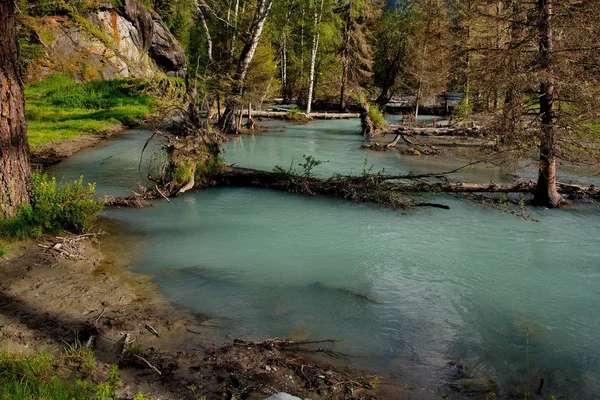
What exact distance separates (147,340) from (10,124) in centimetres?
491

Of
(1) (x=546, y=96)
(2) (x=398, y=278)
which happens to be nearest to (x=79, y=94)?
(1) (x=546, y=96)

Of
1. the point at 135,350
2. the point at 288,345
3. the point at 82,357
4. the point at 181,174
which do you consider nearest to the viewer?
the point at 82,357

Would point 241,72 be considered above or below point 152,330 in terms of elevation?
above

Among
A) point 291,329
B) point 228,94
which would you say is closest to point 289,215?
point 291,329

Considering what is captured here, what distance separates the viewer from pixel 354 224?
34.6 ft

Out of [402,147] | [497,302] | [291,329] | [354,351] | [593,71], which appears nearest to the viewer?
[354,351]

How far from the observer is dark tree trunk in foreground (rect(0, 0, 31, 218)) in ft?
23.8

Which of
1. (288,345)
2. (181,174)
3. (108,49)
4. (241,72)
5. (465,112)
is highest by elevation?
(108,49)

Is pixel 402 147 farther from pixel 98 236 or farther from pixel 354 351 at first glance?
pixel 354 351

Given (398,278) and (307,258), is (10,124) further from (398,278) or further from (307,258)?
(398,278)

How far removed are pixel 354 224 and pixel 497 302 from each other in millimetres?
4245

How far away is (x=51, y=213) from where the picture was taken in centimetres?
805

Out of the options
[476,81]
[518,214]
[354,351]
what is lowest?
[354,351]

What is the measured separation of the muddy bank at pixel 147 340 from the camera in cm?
428
